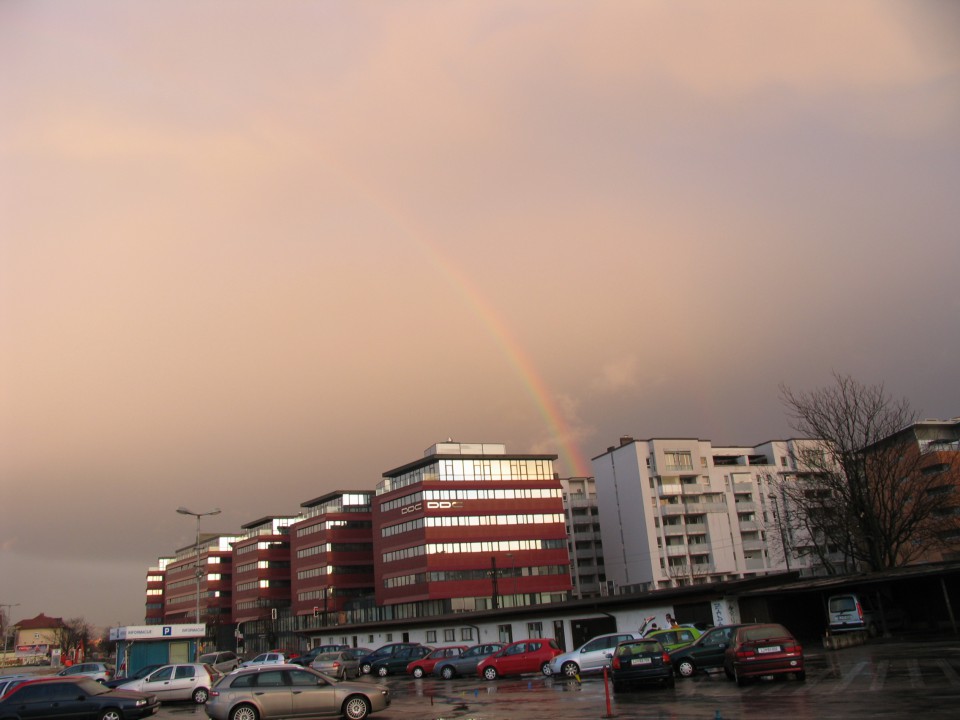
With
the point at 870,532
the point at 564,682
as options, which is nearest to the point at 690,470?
the point at 870,532

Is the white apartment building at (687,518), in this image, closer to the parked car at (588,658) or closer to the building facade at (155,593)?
the parked car at (588,658)

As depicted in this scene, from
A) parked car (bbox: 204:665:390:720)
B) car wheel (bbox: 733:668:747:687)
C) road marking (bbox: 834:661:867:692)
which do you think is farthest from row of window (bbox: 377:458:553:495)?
parked car (bbox: 204:665:390:720)

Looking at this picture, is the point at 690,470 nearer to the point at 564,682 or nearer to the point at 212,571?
the point at 564,682

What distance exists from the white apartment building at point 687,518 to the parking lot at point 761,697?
7416cm

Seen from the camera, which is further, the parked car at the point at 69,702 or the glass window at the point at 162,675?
the glass window at the point at 162,675

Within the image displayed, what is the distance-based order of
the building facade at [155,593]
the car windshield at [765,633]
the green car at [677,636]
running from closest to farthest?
the car windshield at [765,633], the green car at [677,636], the building facade at [155,593]

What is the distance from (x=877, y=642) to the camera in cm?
3566

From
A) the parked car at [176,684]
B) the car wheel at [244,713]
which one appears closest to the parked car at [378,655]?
the parked car at [176,684]

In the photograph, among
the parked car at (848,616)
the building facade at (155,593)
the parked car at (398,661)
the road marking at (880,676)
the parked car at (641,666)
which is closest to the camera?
the road marking at (880,676)

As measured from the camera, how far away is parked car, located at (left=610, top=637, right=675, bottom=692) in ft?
79.6

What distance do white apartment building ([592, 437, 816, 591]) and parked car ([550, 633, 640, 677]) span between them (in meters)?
73.6

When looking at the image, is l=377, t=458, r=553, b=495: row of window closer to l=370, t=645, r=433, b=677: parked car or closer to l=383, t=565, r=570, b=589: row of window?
l=383, t=565, r=570, b=589: row of window

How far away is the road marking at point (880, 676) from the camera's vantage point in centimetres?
1912

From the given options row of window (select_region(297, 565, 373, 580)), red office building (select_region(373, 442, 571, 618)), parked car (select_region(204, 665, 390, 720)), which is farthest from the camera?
row of window (select_region(297, 565, 373, 580))
